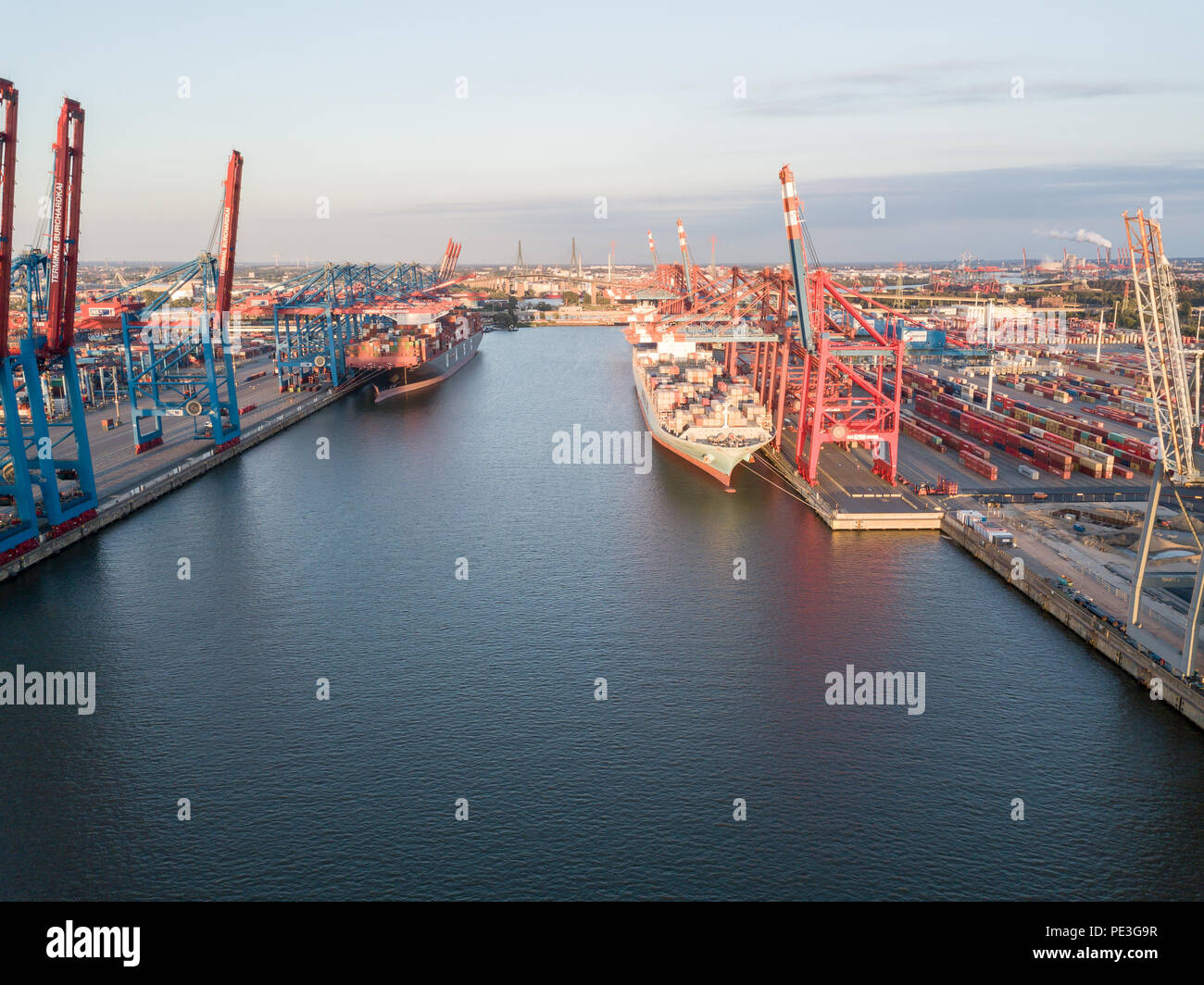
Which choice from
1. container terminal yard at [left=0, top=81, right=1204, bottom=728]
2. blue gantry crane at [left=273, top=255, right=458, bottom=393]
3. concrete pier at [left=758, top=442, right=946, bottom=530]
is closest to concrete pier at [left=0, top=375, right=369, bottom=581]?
container terminal yard at [left=0, top=81, right=1204, bottom=728]

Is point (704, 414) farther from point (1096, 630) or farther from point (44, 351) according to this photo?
point (44, 351)

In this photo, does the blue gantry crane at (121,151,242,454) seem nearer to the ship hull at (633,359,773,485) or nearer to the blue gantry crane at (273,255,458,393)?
the blue gantry crane at (273,255,458,393)

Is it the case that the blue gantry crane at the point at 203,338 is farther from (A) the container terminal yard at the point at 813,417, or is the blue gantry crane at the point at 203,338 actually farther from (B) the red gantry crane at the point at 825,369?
(B) the red gantry crane at the point at 825,369

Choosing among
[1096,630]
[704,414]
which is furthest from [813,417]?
[1096,630]

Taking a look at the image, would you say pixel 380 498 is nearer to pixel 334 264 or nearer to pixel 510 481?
pixel 510 481

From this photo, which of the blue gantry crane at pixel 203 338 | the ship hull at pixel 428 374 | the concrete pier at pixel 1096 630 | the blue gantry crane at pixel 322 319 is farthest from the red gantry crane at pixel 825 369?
the blue gantry crane at pixel 322 319

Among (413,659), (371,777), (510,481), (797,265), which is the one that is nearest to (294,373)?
(510,481)
